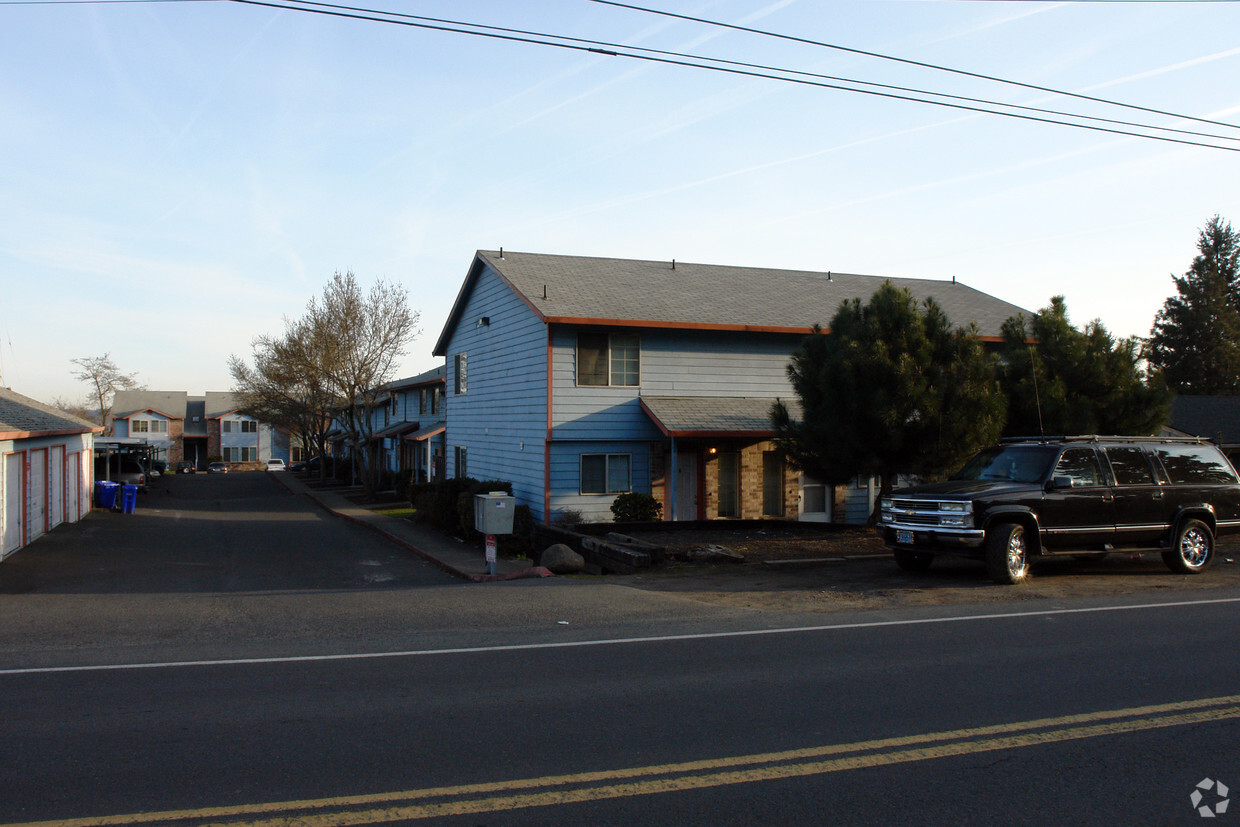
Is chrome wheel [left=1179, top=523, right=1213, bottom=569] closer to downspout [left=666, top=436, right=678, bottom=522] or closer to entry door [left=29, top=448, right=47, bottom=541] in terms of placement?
downspout [left=666, top=436, right=678, bottom=522]

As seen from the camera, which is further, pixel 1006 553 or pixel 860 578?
pixel 860 578

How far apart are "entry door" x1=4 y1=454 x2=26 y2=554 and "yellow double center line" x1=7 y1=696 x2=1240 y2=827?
18011mm

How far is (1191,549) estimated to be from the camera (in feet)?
44.6

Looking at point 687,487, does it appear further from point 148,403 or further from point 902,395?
point 148,403

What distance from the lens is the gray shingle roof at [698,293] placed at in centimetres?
2203

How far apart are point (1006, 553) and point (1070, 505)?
131cm

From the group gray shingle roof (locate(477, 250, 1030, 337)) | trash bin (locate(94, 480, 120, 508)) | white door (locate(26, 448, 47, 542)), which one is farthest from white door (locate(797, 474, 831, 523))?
trash bin (locate(94, 480, 120, 508))

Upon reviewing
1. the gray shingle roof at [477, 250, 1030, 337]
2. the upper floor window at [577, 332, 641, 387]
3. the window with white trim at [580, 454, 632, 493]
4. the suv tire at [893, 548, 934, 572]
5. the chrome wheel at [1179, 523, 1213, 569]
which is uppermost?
the gray shingle roof at [477, 250, 1030, 337]

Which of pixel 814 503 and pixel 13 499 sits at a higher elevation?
pixel 13 499

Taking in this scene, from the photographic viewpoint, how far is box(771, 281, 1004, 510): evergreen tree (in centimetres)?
1567

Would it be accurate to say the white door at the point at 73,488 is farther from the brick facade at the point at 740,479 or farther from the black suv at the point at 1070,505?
the black suv at the point at 1070,505

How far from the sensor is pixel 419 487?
29469 mm

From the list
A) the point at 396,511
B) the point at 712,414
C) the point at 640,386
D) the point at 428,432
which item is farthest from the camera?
the point at 428,432

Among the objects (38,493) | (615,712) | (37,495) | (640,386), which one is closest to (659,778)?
(615,712)
